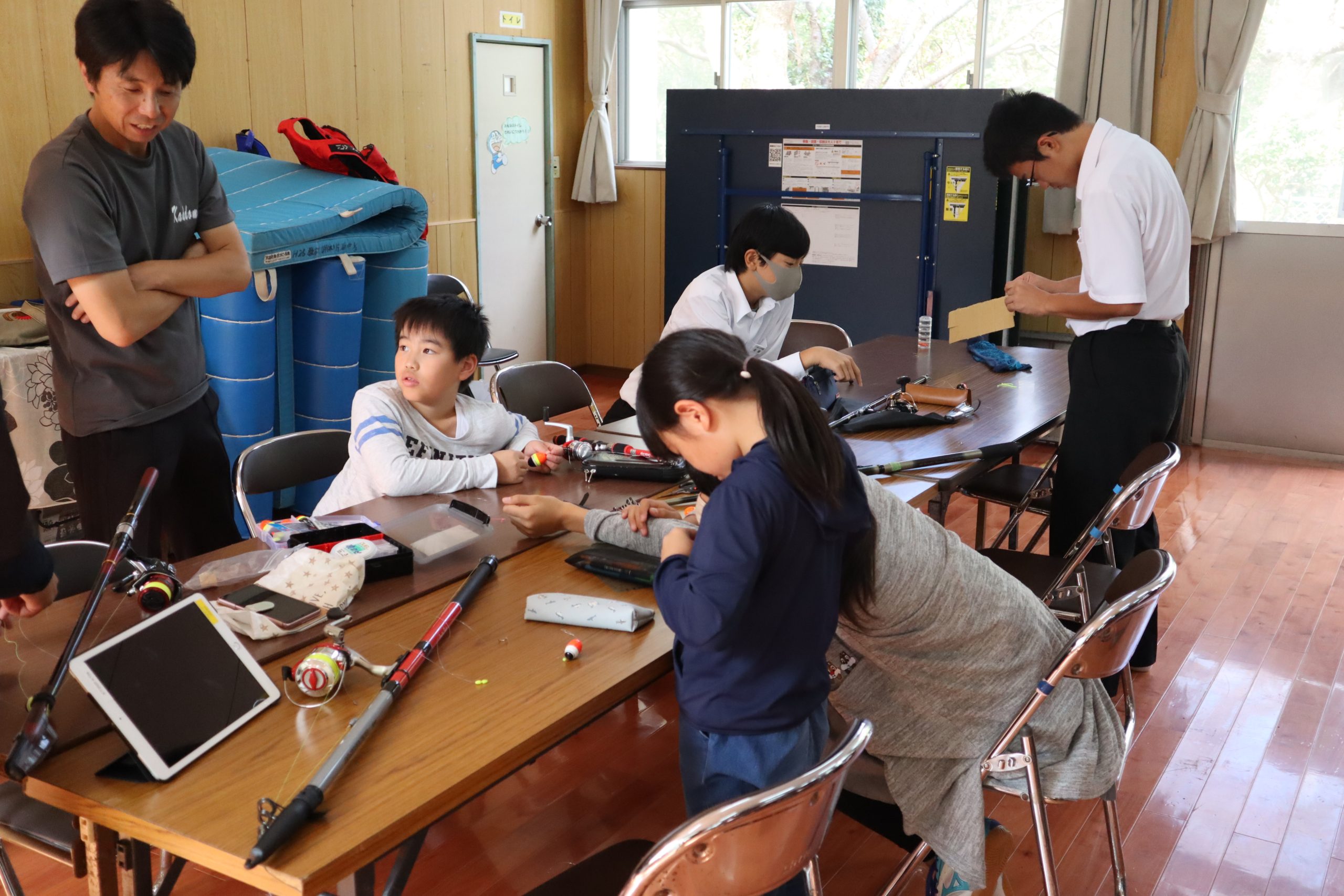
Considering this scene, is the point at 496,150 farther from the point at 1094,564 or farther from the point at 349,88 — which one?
the point at 1094,564

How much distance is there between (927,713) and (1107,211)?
1592mm

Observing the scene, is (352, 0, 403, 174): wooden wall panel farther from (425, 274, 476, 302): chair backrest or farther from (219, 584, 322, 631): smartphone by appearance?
(219, 584, 322, 631): smartphone

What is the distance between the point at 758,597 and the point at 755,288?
77.2 inches

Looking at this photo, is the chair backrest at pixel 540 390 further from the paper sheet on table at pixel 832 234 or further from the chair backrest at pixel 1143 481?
the paper sheet on table at pixel 832 234

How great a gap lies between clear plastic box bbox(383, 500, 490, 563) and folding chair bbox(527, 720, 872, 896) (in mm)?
→ 888

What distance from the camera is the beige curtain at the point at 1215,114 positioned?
5082 mm

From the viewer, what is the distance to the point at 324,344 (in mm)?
4289

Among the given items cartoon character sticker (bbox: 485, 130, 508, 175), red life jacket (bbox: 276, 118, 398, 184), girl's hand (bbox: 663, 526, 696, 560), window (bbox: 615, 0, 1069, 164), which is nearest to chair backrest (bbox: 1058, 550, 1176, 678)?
girl's hand (bbox: 663, 526, 696, 560)

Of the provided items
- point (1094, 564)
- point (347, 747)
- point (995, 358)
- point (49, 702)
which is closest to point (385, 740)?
point (347, 747)

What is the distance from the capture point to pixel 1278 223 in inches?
209

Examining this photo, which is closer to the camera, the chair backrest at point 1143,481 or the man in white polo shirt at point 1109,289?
the chair backrest at point 1143,481

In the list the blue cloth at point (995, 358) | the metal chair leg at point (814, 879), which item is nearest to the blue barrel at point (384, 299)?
the blue cloth at point (995, 358)

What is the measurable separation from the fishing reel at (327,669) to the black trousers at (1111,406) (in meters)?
2.00

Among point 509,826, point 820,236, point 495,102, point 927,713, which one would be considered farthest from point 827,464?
point 495,102
